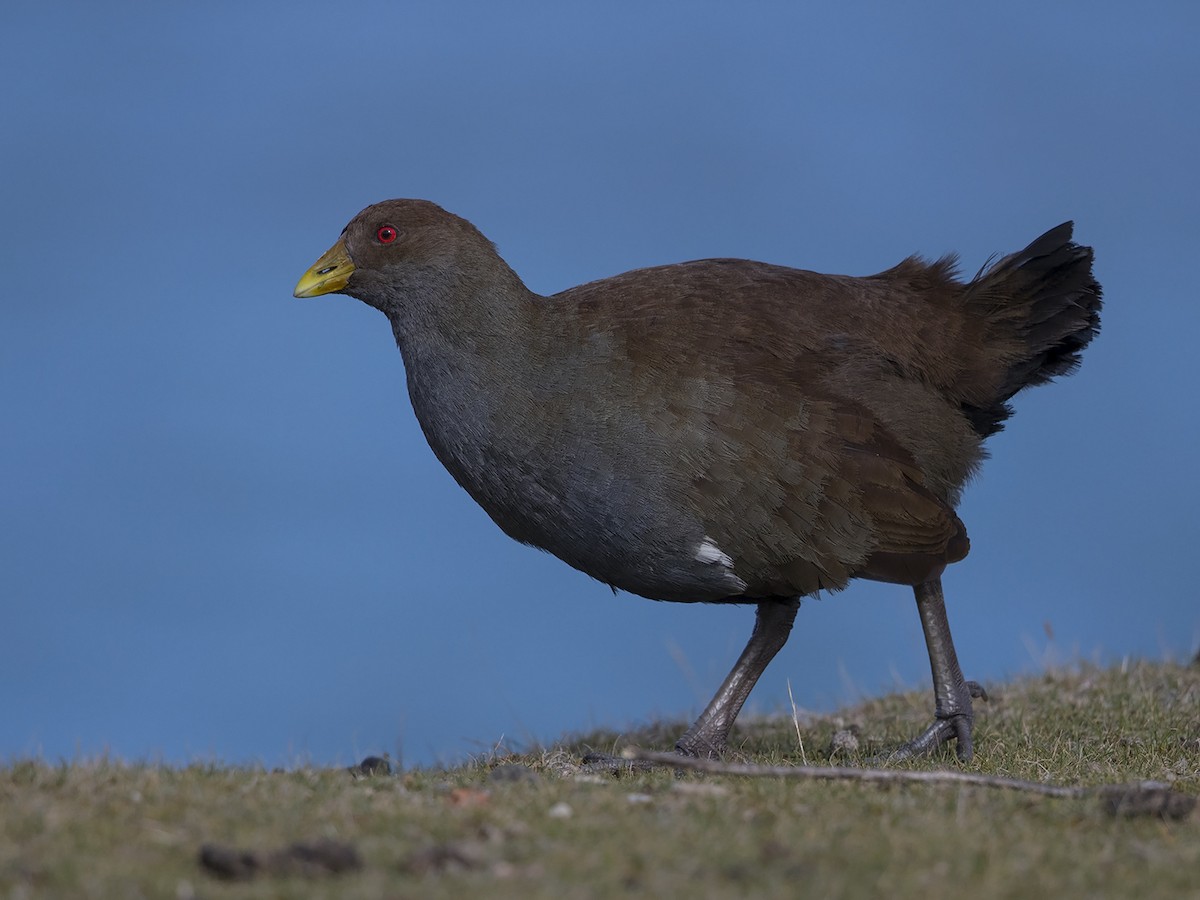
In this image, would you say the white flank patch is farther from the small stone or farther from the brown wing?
the small stone

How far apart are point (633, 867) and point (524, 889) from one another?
393 millimetres

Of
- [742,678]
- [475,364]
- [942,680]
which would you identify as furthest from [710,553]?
[942,680]

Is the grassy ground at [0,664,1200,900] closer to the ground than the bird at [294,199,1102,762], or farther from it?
closer to the ground

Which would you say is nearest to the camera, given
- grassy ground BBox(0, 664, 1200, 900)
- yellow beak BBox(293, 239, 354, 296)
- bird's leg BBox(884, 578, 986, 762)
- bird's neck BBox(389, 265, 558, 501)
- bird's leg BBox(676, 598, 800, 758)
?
grassy ground BBox(0, 664, 1200, 900)

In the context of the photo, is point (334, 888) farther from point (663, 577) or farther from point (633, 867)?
point (663, 577)

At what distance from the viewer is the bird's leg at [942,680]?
7250 mm

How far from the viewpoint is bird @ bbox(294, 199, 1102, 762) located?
6.46 meters

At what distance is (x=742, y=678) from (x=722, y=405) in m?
1.55

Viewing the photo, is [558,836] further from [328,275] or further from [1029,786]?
[328,275]

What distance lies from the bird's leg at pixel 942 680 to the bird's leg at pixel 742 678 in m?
0.76

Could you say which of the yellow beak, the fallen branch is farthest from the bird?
the fallen branch

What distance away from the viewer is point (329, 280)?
7.11 m

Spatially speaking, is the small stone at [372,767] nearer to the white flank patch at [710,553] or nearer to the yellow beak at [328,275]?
the white flank patch at [710,553]

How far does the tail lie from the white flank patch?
1.88m
